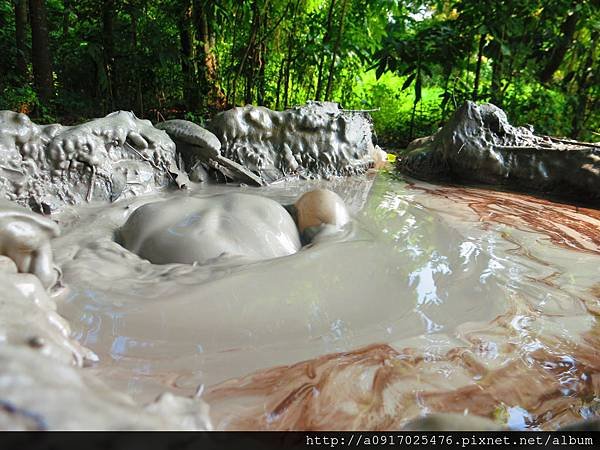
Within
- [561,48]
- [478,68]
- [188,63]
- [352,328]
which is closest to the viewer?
[352,328]

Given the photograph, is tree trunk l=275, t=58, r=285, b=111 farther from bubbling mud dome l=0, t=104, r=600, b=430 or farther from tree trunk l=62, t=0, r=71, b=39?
bubbling mud dome l=0, t=104, r=600, b=430

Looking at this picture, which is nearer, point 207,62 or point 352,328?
point 352,328

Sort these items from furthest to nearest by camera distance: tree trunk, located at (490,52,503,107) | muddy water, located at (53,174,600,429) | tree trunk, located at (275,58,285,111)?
tree trunk, located at (490,52,503,107)
tree trunk, located at (275,58,285,111)
muddy water, located at (53,174,600,429)

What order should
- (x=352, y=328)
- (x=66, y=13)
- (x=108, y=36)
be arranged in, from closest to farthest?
(x=352, y=328)
(x=66, y=13)
(x=108, y=36)

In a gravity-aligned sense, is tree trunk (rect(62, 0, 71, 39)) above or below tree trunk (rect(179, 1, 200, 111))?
above

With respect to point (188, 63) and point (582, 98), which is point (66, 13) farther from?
point (582, 98)

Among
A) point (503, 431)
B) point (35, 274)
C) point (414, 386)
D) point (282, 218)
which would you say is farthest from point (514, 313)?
point (35, 274)

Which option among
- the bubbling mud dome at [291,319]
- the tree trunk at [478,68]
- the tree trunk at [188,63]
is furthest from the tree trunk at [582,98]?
the tree trunk at [188,63]

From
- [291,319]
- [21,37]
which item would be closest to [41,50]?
[21,37]

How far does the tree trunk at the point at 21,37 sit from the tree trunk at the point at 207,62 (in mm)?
2331

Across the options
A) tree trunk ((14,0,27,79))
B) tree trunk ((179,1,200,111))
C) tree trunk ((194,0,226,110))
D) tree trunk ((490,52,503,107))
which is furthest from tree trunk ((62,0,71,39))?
tree trunk ((490,52,503,107))

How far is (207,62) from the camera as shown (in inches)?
257

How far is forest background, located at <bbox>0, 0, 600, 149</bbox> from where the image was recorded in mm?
5941

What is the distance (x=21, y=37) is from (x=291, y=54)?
399 cm
